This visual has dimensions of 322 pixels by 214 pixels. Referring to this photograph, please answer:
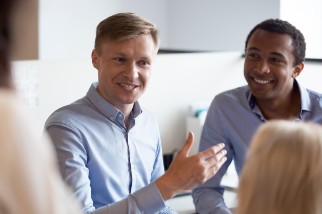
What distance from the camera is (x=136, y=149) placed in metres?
2.12

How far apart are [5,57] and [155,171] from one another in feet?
4.81

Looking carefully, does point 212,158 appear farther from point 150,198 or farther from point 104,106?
point 104,106

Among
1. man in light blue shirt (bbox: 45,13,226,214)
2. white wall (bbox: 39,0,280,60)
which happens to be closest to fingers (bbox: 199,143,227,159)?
man in light blue shirt (bbox: 45,13,226,214)

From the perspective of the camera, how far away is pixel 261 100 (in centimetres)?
235

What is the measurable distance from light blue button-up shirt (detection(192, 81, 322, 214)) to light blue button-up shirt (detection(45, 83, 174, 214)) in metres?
0.22

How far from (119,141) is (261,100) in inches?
23.2

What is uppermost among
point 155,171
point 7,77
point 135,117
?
point 7,77

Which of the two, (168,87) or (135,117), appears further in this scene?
(168,87)

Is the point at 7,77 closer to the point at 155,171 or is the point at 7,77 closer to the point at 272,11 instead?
the point at 155,171

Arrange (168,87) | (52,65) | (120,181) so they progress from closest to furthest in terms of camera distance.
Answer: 1. (120,181)
2. (52,65)
3. (168,87)

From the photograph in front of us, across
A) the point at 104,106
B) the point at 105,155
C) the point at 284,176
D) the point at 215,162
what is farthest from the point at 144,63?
the point at 284,176

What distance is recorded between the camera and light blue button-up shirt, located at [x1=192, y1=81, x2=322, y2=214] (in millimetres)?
2279

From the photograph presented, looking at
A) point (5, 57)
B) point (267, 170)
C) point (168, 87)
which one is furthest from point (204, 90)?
point (5, 57)

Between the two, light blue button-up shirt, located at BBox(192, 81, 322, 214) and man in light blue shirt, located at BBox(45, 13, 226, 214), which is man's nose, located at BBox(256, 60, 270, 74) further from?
man in light blue shirt, located at BBox(45, 13, 226, 214)
